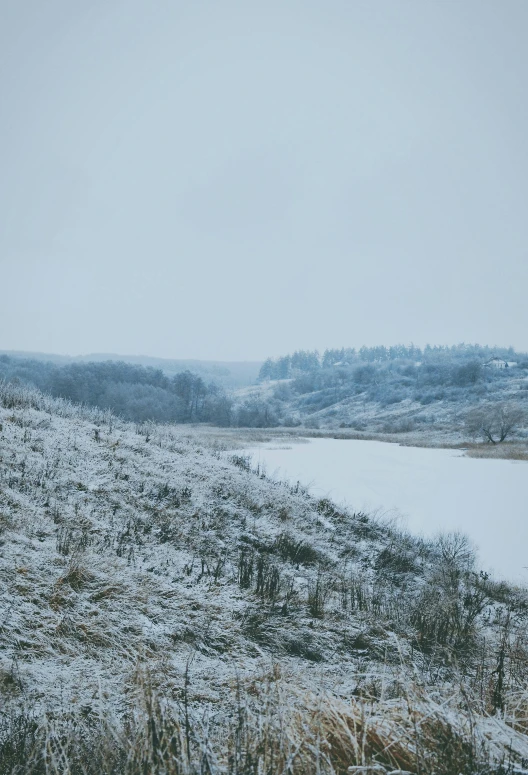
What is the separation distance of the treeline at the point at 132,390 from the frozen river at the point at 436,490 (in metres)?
37.2

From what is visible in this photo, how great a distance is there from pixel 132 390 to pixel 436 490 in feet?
181

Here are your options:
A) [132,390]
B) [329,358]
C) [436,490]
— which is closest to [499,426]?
[436,490]

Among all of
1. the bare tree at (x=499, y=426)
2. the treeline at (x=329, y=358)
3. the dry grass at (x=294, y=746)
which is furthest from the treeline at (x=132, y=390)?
the treeline at (x=329, y=358)

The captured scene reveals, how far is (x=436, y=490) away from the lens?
18125mm

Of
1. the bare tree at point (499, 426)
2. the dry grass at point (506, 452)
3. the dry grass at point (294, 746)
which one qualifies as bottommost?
the dry grass at point (506, 452)

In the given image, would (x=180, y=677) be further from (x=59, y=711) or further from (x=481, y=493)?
(x=481, y=493)

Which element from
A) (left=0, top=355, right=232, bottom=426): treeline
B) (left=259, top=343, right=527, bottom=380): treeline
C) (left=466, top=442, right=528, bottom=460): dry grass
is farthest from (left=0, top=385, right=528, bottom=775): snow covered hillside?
(left=259, top=343, right=527, bottom=380): treeline

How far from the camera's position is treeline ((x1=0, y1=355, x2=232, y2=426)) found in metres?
61.1

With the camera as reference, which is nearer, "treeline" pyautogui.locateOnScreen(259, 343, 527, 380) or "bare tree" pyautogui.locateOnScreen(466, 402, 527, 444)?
"bare tree" pyautogui.locateOnScreen(466, 402, 527, 444)

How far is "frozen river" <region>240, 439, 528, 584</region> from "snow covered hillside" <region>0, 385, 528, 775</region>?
5.48ft

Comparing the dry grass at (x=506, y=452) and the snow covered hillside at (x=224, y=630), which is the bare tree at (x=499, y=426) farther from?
the snow covered hillside at (x=224, y=630)

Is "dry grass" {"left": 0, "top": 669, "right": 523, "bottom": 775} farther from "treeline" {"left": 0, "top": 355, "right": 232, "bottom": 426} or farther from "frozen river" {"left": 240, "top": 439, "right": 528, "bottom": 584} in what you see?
"treeline" {"left": 0, "top": 355, "right": 232, "bottom": 426}

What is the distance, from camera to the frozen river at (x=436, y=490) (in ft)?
39.7

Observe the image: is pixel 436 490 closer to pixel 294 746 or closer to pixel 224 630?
pixel 224 630
